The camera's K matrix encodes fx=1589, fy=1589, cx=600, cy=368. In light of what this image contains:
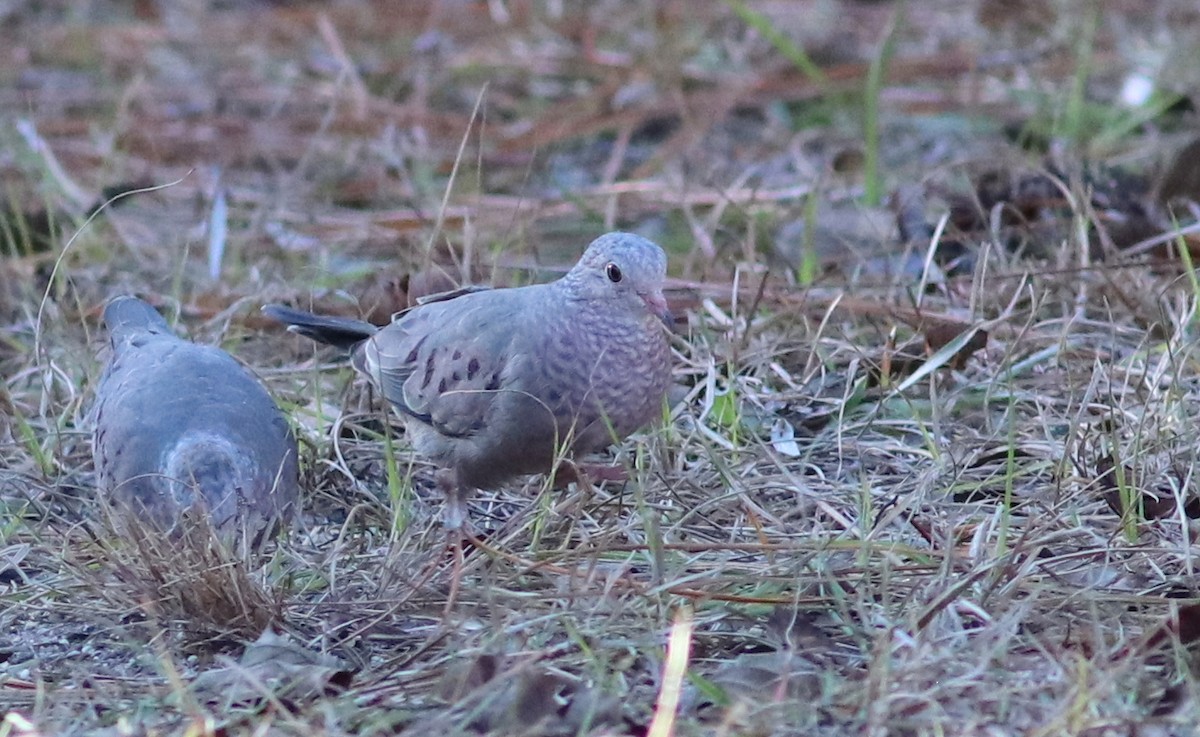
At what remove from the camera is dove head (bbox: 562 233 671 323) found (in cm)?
299

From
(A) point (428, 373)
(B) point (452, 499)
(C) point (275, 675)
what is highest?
(A) point (428, 373)

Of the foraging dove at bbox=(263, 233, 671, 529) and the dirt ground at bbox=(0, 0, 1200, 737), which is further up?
the foraging dove at bbox=(263, 233, 671, 529)

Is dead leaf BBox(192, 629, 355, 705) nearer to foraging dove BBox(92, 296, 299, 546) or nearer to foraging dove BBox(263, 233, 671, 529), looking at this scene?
foraging dove BBox(92, 296, 299, 546)

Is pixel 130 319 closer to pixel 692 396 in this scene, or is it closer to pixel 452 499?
pixel 452 499

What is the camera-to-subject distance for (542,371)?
9.62ft

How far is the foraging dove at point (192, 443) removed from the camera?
278cm

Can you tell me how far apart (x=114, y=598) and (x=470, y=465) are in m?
0.72

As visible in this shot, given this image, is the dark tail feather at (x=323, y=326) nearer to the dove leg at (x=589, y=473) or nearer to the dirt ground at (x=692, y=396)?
the dirt ground at (x=692, y=396)

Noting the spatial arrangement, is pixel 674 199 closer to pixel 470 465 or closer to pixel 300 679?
pixel 470 465

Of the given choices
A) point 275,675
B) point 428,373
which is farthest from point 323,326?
point 275,675

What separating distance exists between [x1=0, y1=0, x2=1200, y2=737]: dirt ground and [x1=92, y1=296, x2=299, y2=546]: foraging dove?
0.34 ft

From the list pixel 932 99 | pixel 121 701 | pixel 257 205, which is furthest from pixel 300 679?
pixel 932 99

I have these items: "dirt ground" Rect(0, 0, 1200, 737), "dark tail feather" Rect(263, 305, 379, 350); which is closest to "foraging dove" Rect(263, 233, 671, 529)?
"dirt ground" Rect(0, 0, 1200, 737)

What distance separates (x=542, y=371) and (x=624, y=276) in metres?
0.24
